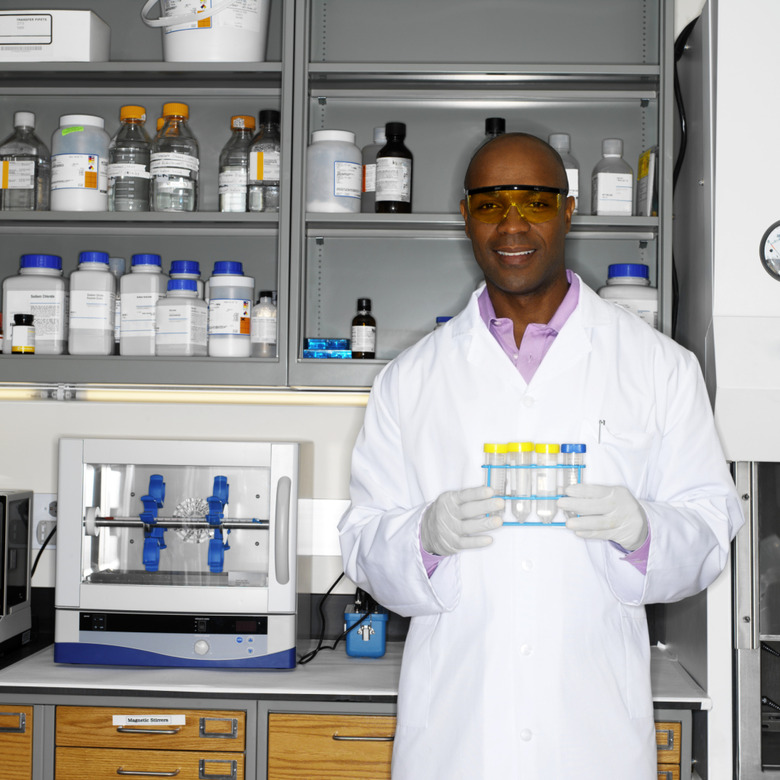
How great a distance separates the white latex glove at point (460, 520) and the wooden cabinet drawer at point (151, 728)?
27.9 inches

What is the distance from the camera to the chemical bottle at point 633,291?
1.97 metres

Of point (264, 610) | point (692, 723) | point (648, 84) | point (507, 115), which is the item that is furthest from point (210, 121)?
point (692, 723)

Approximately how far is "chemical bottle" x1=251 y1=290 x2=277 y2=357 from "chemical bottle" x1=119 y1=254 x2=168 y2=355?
0.77 ft

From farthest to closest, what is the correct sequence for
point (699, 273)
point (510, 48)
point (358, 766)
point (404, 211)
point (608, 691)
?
point (510, 48) → point (404, 211) → point (699, 273) → point (358, 766) → point (608, 691)

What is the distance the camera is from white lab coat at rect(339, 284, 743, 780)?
136 centimetres

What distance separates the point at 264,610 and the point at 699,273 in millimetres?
1190

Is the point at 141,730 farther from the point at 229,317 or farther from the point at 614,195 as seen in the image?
the point at 614,195

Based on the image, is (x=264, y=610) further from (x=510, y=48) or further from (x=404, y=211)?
(x=510, y=48)

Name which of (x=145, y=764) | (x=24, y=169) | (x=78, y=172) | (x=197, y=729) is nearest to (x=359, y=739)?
(x=197, y=729)

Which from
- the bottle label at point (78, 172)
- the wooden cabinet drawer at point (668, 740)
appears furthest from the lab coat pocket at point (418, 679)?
the bottle label at point (78, 172)

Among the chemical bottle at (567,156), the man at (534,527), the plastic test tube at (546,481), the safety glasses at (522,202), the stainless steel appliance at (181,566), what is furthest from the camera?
the chemical bottle at (567,156)

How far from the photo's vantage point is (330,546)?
2.32 metres

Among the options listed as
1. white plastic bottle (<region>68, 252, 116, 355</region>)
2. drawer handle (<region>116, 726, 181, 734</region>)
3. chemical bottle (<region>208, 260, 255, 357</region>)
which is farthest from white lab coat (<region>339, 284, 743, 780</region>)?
white plastic bottle (<region>68, 252, 116, 355</region>)

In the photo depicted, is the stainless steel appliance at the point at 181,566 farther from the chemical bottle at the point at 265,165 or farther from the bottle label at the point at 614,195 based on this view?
the bottle label at the point at 614,195
